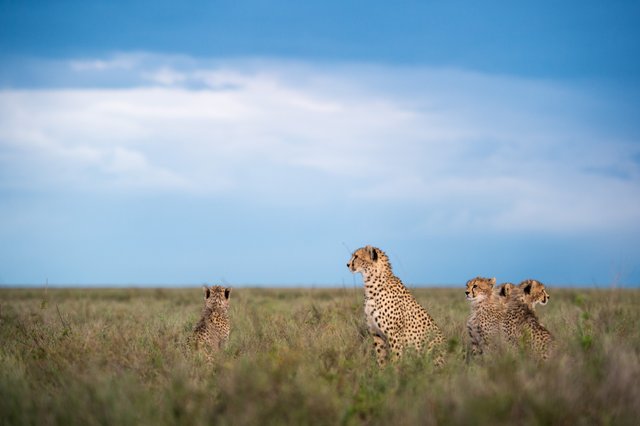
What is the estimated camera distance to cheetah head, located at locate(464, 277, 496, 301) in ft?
31.6

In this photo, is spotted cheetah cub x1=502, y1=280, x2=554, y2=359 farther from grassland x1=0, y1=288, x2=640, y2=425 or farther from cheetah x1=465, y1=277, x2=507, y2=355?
grassland x1=0, y1=288, x2=640, y2=425

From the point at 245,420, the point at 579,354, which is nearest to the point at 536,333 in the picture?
the point at 579,354

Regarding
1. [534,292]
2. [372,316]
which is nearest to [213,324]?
[372,316]

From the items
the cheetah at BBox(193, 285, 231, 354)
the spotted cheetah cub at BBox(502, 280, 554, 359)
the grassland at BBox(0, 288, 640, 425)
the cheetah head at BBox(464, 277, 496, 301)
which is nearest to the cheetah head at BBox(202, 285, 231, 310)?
the cheetah at BBox(193, 285, 231, 354)

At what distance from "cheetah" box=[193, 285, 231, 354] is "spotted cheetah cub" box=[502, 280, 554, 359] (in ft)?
11.9

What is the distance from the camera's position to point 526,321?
8820 millimetres

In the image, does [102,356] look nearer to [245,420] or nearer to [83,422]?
[83,422]

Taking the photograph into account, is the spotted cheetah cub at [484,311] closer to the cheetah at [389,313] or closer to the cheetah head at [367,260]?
the cheetah at [389,313]

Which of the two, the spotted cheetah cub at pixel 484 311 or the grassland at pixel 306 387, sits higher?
the spotted cheetah cub at pixel 484 311

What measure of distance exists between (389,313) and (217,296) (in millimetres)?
2789

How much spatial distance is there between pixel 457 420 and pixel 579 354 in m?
2.62

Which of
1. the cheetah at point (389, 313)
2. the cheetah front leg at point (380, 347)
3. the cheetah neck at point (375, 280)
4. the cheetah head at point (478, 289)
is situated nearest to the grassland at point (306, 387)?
the cheetah front leg at point (380, 347)

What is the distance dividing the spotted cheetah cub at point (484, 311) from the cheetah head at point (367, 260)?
1455mm

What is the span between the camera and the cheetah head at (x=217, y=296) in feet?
33.5
